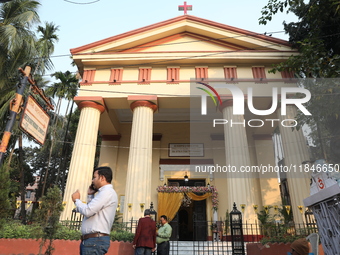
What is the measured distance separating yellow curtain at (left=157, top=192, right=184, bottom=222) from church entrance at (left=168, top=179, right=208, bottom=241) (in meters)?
0.50

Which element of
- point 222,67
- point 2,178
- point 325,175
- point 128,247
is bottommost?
point 128,247

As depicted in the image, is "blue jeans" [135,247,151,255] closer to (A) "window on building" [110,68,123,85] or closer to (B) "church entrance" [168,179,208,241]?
(B) "church entrance" [168,179,208,241]

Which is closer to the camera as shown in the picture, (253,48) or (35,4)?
(35,4)

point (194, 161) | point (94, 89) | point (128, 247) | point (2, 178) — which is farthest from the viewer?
point (194, 161)

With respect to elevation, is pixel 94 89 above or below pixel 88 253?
above

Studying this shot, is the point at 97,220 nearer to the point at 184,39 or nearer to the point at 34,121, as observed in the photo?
the point at 34,121

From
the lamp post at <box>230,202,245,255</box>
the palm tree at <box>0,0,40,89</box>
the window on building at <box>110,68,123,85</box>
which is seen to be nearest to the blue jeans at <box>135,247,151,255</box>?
the lamp post at <box>230,202,245,255</box>

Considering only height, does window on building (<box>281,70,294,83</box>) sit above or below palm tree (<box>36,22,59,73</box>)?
below

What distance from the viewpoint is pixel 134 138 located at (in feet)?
43.1

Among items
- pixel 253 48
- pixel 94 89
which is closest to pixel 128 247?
pixel 94 89

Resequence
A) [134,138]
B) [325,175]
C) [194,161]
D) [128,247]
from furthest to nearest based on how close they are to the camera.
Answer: [194,161]
[134,138]
[128,247]
[325,175]

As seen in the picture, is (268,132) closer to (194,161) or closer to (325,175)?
(194,161)

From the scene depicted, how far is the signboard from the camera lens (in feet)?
17.8

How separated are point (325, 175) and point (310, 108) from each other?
904 centimetres
